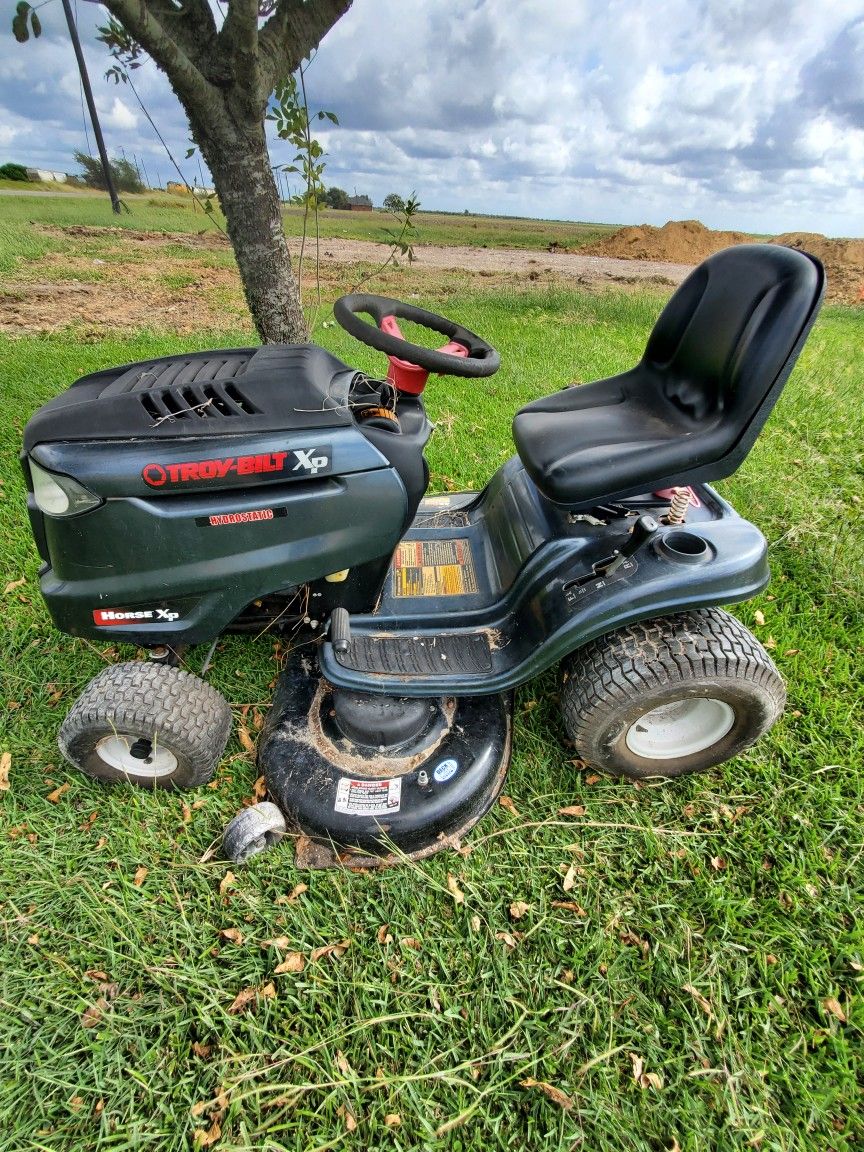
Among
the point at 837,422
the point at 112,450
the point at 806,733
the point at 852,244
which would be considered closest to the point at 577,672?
the point at 806,733

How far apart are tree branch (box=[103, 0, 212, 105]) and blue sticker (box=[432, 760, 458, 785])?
2890 mm

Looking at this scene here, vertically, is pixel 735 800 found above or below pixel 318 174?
below

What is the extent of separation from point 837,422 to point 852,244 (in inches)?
536

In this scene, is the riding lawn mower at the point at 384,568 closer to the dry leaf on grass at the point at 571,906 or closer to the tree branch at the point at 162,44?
the dry leaf on grass at the point at 571,906

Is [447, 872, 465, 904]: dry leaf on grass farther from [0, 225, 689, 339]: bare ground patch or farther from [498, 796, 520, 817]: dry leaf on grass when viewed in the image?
[0, 225, 689, 339]: bare ground patch

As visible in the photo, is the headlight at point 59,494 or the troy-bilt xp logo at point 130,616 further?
the troy-bilt xp logo at point 130,616

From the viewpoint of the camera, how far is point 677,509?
6.07 ft

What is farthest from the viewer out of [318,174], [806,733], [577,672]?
[318,174]

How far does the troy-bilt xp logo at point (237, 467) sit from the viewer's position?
1574 millimetres

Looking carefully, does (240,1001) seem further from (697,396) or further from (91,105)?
(91,105)

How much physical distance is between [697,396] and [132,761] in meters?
2.01

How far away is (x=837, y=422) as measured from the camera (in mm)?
4277

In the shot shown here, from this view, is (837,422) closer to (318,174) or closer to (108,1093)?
(318,174)

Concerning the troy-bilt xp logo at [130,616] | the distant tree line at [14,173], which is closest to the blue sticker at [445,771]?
the troy-bilt xp logo at [130,616]
